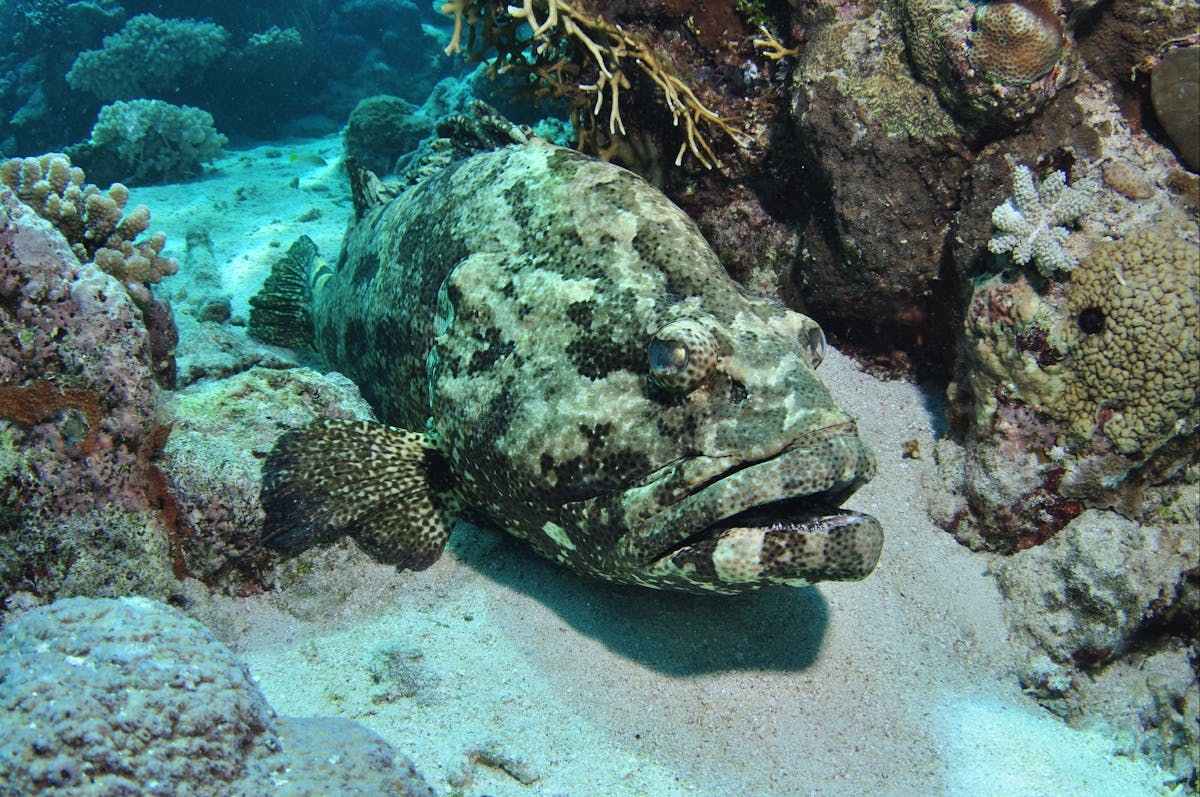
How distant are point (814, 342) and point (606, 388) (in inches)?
43.0

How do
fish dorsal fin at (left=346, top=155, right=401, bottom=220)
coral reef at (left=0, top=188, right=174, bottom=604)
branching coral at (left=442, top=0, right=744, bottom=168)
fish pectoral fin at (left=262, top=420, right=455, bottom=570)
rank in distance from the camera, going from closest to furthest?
coral reef at (left=0, top=188, right=174, bottom=604) < fish pectoral fin at (left=262, top=420, right=455, bottom=570) < branching coral at (left=442, top=0, right=744, bottom=168) < fish dorsal fin at (left=346, top=155, right=401, bottom=220)

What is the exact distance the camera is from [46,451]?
3.14 m

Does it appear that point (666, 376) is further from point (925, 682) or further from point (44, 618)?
point (44, 618)

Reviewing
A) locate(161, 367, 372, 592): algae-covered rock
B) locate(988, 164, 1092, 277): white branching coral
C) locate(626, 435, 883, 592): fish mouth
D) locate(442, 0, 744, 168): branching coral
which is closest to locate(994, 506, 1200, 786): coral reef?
locate(988, 164, 1092, 277): white branching coral

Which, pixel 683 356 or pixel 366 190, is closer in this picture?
pixel 683 356

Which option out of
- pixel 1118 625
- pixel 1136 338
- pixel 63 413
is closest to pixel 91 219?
pixel 63 413

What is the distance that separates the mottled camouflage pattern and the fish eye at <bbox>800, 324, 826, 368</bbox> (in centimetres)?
1

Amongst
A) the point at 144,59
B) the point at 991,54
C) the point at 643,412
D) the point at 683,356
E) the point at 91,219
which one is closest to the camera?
the point at 683,356

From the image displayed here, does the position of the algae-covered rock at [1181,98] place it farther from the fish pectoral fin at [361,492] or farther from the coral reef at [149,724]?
the coral reef at [149,724]

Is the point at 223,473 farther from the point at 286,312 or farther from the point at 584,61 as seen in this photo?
the point at 584,61

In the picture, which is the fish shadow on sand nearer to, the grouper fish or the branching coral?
the grouper fish

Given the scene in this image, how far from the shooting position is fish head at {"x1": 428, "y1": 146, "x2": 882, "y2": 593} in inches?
106

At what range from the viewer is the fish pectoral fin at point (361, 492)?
3.55 m

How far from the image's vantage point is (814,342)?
3.39m
